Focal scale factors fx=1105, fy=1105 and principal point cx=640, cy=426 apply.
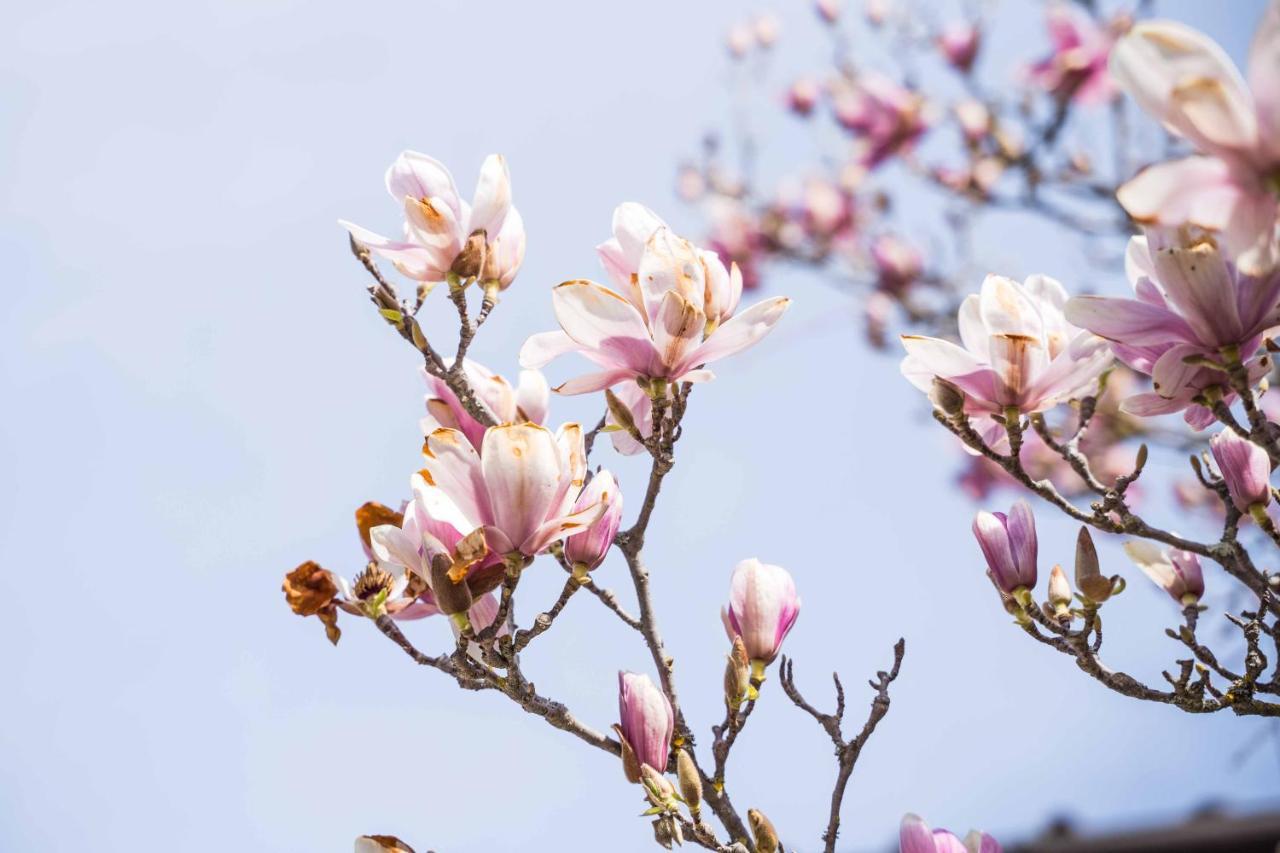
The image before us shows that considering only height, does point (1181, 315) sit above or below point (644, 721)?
above

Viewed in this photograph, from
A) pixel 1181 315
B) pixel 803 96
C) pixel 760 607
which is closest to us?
pixel 1181 315

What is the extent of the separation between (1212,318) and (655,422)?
0.65 metres

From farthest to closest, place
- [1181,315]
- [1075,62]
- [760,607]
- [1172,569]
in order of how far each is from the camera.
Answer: [1075,62]
[1172,569]
[760,607]
[1181,315]

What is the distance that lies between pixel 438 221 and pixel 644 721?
0.69m

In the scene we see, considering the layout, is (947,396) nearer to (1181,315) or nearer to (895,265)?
(1181,315)

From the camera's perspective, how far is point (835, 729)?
1503 mm

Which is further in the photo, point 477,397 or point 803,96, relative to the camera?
point 803,96

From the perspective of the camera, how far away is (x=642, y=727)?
1337 mm

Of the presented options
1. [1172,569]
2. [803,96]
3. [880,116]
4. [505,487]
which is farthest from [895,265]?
[505,487]

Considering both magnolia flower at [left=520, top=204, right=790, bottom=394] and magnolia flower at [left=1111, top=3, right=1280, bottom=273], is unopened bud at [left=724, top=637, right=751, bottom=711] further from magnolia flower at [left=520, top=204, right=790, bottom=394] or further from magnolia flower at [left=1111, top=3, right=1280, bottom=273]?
magnolia flower at [left=1111, top=3, right=1280, bottom=273]

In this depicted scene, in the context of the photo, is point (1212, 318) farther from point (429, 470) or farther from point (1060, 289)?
point (429, 470)

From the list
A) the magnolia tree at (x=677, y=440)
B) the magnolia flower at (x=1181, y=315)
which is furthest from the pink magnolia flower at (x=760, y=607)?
the magnolia flower at (x=1181, y=315)

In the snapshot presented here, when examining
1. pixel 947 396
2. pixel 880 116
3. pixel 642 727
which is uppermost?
pixel 880 116

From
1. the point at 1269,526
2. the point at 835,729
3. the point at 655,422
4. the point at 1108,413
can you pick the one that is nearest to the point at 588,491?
the point at 655,422
